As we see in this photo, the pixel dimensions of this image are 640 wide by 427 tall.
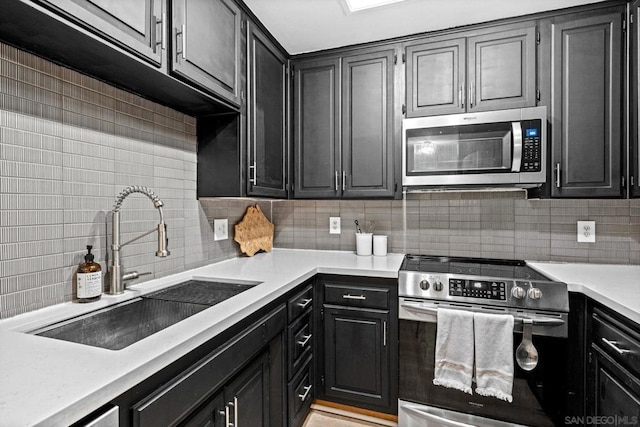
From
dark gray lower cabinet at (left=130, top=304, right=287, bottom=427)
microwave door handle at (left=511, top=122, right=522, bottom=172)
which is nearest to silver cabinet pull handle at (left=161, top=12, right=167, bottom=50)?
dark gray lower cabinet at (left=130, top=304, right=287, bottom=427)

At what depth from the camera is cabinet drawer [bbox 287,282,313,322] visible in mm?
1646

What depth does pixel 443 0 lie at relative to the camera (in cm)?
173

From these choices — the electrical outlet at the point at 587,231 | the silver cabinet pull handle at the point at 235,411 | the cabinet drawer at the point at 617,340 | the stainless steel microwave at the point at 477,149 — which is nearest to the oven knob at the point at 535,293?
the cabinet drawer at the point at 617,340

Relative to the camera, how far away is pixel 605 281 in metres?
1.62

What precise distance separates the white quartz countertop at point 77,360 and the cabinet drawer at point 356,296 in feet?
1.69

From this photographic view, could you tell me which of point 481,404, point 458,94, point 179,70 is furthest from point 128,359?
point 458,94

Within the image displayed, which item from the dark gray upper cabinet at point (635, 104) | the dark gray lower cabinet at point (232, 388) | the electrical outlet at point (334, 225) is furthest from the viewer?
the electrical outlet at point (334, 225)

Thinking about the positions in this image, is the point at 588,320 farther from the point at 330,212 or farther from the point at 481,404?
the point at 330,212

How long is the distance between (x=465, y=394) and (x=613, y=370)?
0.63m

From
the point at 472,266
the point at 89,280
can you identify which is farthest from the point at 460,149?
the point at 89,280

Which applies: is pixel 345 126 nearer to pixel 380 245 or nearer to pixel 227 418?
pixel 380 245

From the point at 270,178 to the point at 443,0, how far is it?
1340mm

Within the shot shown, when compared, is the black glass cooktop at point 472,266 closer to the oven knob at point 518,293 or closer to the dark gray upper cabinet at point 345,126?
the oven knob at point 518,293

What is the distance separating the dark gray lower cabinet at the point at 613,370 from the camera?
1207 millimetres
